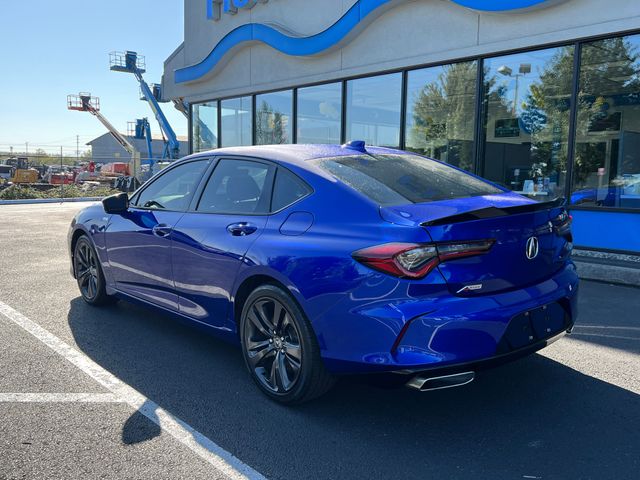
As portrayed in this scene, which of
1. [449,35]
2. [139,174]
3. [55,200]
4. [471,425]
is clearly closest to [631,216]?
[449,35]

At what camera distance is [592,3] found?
25.2 feet

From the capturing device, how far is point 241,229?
3617 mm

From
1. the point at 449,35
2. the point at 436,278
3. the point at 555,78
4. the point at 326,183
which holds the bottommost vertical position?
the point at 436,278

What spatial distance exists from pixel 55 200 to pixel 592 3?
19627mm

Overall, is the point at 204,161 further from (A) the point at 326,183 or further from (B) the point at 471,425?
(B) the point at 471,425

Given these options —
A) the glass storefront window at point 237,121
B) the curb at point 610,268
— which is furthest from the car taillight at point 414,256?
the glass storefront window at point 237,121

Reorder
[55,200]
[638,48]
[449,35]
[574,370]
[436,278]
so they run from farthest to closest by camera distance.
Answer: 1. [55,200]
2. [449,35]
3. [638,48]
4. [574,370]
5. [436,278]

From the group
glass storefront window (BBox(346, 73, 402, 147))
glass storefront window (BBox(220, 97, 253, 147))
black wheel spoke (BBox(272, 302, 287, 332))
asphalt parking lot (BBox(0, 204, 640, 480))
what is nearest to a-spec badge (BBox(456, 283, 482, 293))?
asphalt parking lot (BBox(0, 204, 640, 480))

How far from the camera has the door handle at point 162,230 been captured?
4.24m

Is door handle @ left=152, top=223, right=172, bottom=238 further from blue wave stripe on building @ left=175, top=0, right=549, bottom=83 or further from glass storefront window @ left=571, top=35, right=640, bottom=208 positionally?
blue wave stripe on building @ left=175, top=0, right=549, bottom=83

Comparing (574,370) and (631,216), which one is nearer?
(574,370)

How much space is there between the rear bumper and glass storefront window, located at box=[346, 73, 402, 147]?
812 centimetres

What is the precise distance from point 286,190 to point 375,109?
25.9 feet

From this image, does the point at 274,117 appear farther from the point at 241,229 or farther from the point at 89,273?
the point at 241,229
